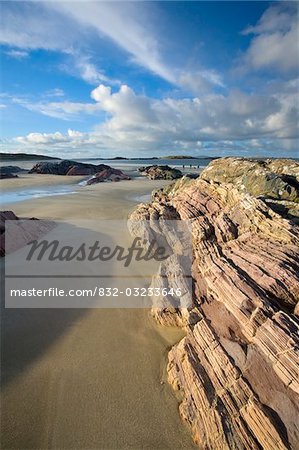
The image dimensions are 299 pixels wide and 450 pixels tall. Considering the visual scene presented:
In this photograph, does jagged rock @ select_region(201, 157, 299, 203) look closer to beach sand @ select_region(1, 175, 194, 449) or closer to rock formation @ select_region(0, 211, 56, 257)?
beach sand @ select_region(1, 175, 194, 449)

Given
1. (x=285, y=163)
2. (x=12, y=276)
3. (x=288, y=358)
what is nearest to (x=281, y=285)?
(x=288, y=358)

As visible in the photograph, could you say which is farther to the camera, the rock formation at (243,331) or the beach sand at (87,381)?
the beach sand at (87,381)

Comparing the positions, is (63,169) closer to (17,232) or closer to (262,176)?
(17,232)

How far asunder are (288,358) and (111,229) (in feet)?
40.8

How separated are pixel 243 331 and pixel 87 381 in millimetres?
3509

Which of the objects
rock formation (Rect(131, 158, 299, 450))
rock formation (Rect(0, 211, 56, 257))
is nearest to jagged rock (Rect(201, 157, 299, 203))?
rock formation (Rect(131, 158, 299, 450))

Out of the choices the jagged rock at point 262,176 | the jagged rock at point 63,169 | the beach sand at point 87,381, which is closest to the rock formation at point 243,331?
the jagged rock at point 262,176

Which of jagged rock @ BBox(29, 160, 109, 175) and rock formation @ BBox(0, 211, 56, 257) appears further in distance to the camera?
jagged rock @ BBox(29, 160, 109, 175)

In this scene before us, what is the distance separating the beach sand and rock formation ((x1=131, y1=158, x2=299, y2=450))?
1.65 ft

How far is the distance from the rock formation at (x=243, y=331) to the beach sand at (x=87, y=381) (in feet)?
1.65

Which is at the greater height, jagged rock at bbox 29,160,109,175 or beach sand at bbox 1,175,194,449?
beach sand at bbox 1,175,194,449

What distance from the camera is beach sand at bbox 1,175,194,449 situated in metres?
5.27

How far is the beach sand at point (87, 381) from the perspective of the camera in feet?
17.3

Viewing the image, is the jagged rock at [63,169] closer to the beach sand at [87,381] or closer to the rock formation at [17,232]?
the rock formation at [17,232]
